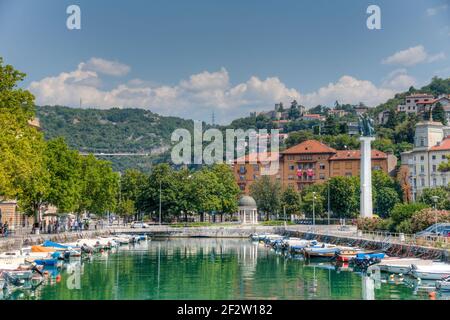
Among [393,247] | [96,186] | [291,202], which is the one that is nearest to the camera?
[393,247]

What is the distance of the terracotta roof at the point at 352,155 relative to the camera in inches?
5531

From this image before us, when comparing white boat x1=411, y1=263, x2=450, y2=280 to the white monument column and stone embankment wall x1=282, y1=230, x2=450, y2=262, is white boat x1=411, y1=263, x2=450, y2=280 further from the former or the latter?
the white monument column

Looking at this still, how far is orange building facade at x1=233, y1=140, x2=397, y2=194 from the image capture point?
141875 millimetres

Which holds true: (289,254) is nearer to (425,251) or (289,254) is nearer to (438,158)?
(425,251)

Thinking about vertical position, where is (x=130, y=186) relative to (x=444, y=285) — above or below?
above

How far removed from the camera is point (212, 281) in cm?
3978

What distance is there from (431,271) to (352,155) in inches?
4254

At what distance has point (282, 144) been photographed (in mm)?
185875

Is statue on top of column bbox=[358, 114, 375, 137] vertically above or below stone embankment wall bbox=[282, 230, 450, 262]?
above

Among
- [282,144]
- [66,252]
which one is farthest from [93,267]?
[282,144]

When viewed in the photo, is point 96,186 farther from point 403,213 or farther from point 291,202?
point 291,202

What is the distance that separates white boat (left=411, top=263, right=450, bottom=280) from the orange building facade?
342 ft

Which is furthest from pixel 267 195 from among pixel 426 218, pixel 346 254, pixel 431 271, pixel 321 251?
pixel 431 271

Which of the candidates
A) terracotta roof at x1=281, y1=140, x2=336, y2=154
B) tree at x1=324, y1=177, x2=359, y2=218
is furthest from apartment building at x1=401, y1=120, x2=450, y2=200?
terracotta roof at x1=281, y1=140, x2=336, y2=154
